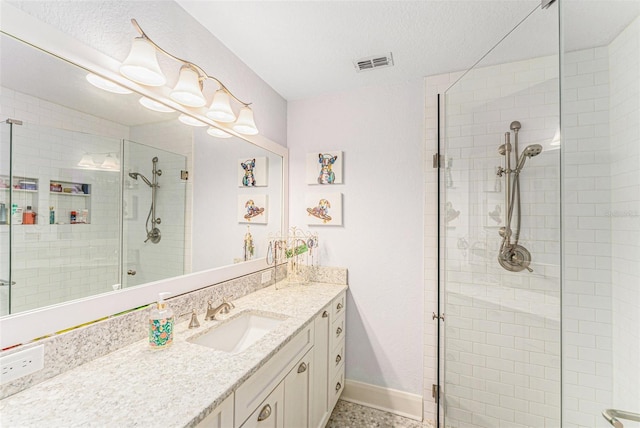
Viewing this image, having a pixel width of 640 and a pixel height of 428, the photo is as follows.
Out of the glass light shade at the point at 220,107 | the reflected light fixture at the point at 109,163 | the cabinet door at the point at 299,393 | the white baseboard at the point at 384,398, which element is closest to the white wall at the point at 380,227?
the white baseboard at the point at 384,398

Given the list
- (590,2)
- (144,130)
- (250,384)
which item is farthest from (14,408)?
(590,2)

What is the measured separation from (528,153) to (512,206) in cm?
26

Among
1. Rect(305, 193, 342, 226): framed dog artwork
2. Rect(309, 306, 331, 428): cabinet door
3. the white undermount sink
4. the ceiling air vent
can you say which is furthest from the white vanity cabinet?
the ceiling air vent

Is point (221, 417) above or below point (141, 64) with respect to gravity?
below

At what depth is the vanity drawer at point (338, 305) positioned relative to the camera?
5.88ft

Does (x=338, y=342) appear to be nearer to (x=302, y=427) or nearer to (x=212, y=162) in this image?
(x=302, y=427)

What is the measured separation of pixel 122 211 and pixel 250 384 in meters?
0.85

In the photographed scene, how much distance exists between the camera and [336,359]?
6.05ft

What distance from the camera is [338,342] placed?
190cm

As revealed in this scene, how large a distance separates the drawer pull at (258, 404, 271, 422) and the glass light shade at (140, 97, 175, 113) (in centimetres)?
136

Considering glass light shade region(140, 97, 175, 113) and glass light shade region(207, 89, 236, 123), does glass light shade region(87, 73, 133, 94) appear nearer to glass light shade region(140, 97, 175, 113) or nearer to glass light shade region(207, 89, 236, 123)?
glass light shade region(140, 97, 175, 113)

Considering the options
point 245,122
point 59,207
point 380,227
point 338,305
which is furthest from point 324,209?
point 59,207

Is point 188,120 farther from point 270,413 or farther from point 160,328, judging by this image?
point 270,413

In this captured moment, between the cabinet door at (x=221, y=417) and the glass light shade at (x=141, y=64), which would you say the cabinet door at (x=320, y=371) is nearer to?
the cabinet door at (x=221, y=417)
